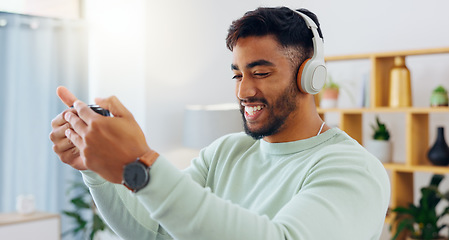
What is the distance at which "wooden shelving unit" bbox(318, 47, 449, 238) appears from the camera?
3.06 meters

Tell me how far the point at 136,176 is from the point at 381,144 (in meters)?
2.69

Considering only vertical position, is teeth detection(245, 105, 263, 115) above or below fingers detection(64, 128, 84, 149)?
above

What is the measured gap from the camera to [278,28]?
1.06 meters

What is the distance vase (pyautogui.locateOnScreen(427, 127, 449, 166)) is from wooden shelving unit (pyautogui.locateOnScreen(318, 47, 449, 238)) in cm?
5

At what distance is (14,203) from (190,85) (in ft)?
4.62

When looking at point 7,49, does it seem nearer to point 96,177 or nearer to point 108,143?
point 96,177

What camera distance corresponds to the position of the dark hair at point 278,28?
1.05 meters

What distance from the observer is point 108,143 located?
2.33 feet

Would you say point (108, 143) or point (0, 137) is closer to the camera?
point (108, 143)

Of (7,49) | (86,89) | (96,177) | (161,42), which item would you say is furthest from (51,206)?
(96,177)

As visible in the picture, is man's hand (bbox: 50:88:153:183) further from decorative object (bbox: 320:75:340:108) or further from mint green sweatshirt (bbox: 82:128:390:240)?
decorative object (bbox: 320:75:340:108)

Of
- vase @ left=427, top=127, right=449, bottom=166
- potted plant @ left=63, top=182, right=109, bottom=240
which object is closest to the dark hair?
vase @ left=427, top=127, right=449, bottom=166

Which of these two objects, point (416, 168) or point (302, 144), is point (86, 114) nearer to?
point (302, 144)

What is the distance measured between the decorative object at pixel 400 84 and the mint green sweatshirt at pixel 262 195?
2089 mm
